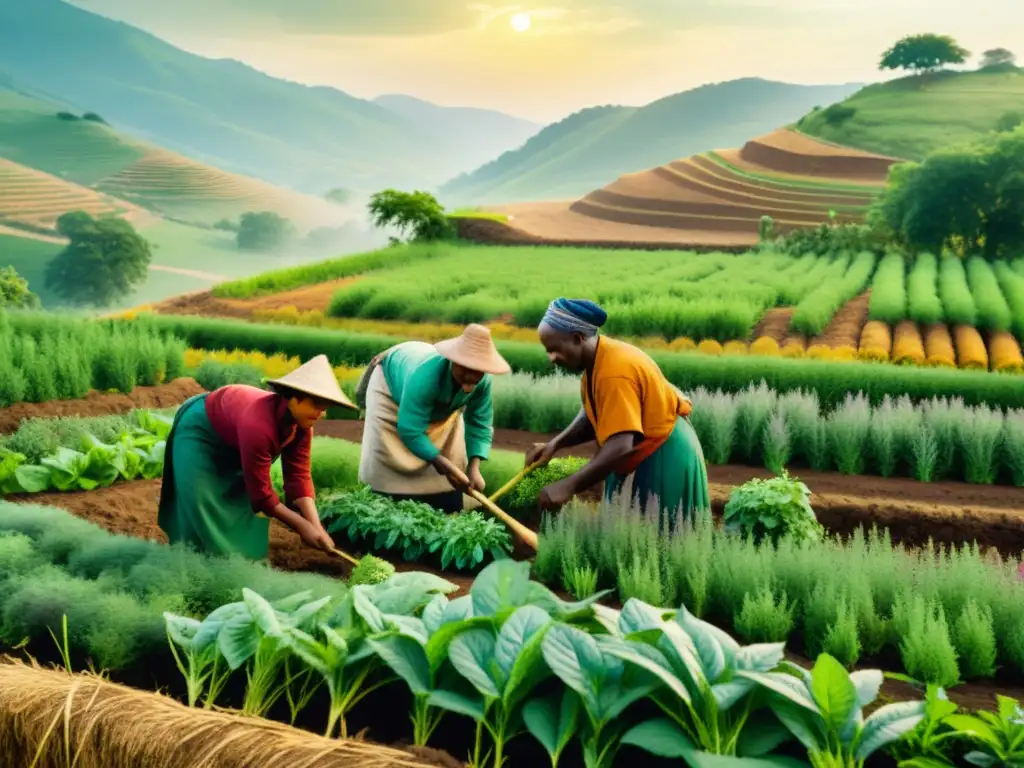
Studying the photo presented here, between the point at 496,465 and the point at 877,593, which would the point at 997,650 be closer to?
the point at 877,593

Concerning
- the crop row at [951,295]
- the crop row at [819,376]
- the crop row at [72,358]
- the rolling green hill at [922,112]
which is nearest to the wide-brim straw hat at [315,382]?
the crop row at [72,358]

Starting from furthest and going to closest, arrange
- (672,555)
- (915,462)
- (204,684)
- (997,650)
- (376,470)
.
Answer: (915,462), (376,470), (672,555), (997,650), (204,684)

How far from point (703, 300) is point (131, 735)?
534 inches

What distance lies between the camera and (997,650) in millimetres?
4109

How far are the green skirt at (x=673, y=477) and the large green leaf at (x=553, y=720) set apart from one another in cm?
205

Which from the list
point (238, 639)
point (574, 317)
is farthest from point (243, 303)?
point (238, 639)

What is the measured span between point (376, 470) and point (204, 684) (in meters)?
2.82

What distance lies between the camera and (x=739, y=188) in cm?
3784

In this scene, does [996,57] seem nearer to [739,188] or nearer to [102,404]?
[739,188]

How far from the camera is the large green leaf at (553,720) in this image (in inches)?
109

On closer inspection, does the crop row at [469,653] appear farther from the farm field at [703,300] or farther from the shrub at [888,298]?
the shrub at [888,298]

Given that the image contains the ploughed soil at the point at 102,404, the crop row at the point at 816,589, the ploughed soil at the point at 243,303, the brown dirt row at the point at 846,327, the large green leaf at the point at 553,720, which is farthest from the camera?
the ploughed soil at the point at 243,303

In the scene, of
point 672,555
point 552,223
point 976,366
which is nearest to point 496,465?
point 672,555

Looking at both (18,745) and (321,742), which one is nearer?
(321,742)
